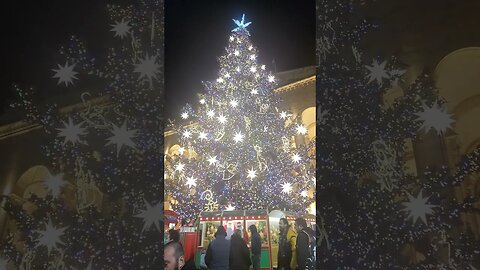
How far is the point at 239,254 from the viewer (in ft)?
15.5

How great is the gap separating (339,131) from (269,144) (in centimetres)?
208

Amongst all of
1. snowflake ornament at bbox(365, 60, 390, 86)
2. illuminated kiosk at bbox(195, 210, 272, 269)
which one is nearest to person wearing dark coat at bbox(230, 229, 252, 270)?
illuminated kiosk at bbox(195, 210, 272, 269)

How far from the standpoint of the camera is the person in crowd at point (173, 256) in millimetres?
4543

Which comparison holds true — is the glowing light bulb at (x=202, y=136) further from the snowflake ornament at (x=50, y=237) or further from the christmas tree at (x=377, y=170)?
the snowflake ornament at (x=50, y=237)

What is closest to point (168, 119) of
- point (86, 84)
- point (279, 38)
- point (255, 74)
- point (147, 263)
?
point (255, 74)

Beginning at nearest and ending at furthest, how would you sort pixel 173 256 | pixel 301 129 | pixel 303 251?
pixel 173 256 → pixel 303 251 → pixel 301 129

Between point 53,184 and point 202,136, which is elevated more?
point 202,136

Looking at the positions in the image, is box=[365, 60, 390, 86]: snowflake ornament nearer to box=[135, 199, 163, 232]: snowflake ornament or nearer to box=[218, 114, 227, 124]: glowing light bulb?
box=[135, 199, 163, 232]: snowflake ornament

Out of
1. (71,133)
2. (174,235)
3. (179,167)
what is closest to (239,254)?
(174,235)

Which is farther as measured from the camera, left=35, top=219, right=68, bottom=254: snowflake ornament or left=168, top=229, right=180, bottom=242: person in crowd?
left=168, top=229, right=180, bottom=242: person in crowd

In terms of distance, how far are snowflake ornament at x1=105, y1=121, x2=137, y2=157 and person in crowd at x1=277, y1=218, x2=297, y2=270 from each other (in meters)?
2.01

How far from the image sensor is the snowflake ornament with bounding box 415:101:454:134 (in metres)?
3.68

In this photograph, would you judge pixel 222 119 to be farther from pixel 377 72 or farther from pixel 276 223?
pixel 377 72

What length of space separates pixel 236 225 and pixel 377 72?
7.78ft
